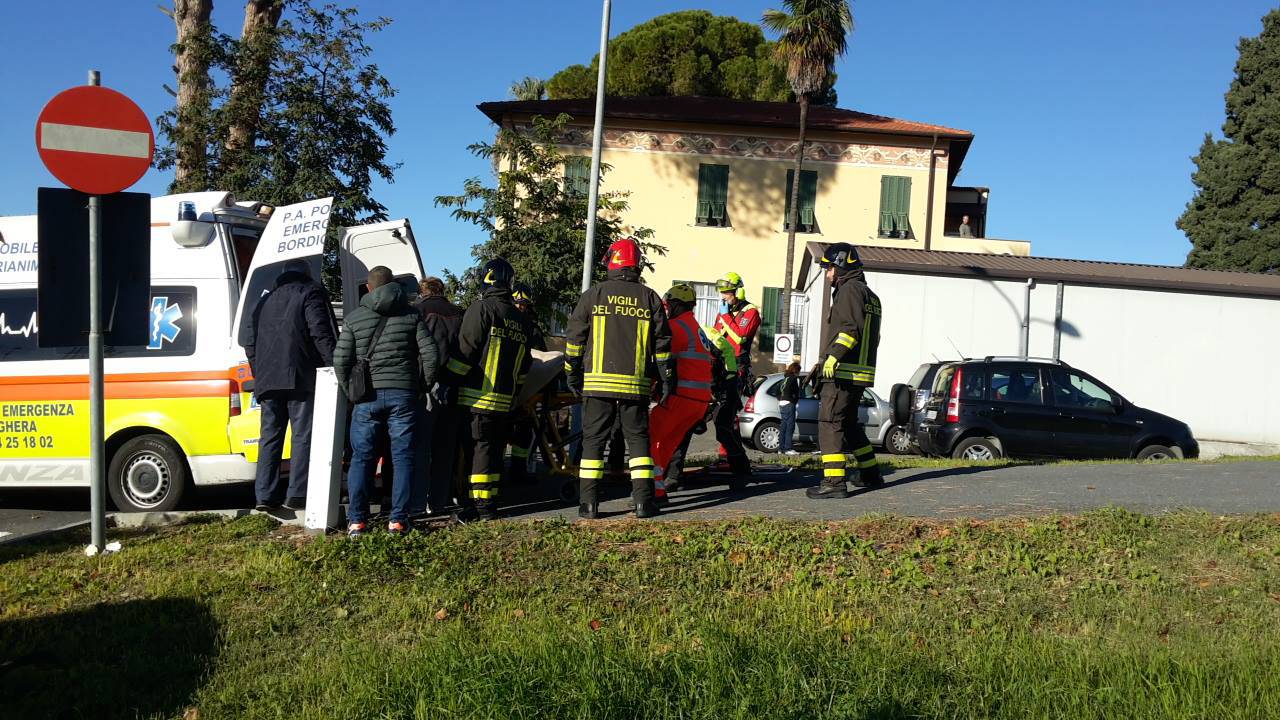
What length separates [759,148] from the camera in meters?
30.0

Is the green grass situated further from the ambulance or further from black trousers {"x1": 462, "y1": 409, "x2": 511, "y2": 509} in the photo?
the ambulance

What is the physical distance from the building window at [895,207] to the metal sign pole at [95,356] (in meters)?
25.9

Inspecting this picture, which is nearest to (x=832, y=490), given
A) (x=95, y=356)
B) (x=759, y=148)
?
(x=95, y=356)

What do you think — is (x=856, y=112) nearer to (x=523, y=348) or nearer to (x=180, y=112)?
(x=180, y=112)

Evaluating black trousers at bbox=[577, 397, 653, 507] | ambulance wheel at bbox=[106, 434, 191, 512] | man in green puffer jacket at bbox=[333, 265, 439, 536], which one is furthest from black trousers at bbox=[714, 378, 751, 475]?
ambulance wheel at bbox=[106, 434, 191, 512]

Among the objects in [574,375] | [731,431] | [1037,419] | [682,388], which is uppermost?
[574,375]

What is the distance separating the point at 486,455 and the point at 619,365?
3.71ft

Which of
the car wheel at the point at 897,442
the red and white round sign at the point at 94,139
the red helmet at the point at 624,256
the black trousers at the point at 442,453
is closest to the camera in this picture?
the red and white round sign at the point at 94,139

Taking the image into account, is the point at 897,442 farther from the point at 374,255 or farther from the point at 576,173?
the point at 576,173

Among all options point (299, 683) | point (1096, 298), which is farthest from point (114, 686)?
point (1096, 298)

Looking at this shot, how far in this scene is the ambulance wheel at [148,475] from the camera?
8.17 m

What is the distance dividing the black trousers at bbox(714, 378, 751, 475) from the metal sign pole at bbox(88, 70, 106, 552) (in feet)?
15.9

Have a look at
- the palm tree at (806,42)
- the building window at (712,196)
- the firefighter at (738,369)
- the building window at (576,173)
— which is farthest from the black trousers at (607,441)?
the building window at (712,196)

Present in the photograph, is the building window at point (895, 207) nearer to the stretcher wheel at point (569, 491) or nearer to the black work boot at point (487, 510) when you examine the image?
the stretcher wheel at point (569, 491)
